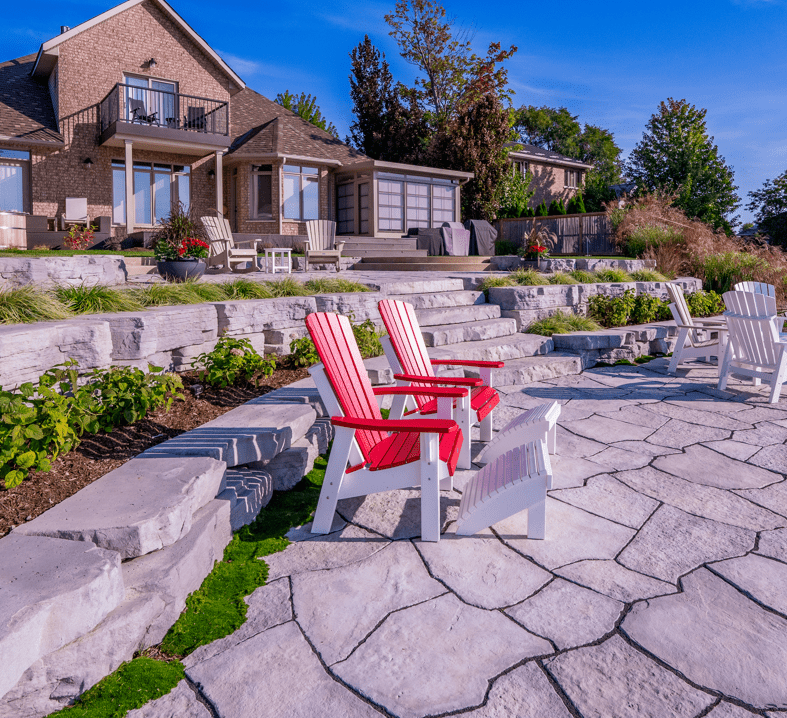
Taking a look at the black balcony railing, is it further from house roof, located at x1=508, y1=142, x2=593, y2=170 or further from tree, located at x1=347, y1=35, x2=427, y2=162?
house roof, located at x1=508, y1=142, x2=593, y2=170

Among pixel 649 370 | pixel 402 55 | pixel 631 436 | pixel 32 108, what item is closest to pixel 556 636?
pixel 631 436

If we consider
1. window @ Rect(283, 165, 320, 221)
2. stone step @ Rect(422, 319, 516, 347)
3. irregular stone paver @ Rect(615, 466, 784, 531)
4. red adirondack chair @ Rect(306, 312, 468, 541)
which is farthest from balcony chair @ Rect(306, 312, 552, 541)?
window @ Rect(283, 165, 320, 221)

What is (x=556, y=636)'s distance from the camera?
6.48ft

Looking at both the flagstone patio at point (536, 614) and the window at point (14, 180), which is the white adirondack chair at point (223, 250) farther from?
the flagstone patio at point (536, 614)

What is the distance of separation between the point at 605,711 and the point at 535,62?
22.3m

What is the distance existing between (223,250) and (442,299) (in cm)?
555

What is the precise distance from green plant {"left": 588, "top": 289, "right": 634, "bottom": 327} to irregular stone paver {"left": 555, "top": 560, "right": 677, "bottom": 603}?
6372 millimetres

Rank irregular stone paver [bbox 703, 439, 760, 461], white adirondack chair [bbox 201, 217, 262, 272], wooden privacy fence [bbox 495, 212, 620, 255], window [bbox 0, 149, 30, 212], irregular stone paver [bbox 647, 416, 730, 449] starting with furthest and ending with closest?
wooden privacy fence [bbox 495, 212, 620, 255], window [bbox 0, 149, 30, 212], white adirondack chair [bbox 201, 217, 262, 272], irregular stone paver [bbox 647, 416, 730, 449], irregular stone paver [bbox 703, 439, 760, 461]

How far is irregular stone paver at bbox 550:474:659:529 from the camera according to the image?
291 cm

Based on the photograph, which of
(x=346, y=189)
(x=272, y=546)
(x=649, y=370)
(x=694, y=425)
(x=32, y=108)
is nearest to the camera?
(x=272, y=546)

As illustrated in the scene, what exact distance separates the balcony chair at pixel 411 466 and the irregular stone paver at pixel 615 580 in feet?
0.90

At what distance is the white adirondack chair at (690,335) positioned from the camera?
628 cm

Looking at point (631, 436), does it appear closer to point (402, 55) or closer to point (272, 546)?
point (272, 546)

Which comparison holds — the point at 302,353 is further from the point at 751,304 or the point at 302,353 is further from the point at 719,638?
the point at 751,304
